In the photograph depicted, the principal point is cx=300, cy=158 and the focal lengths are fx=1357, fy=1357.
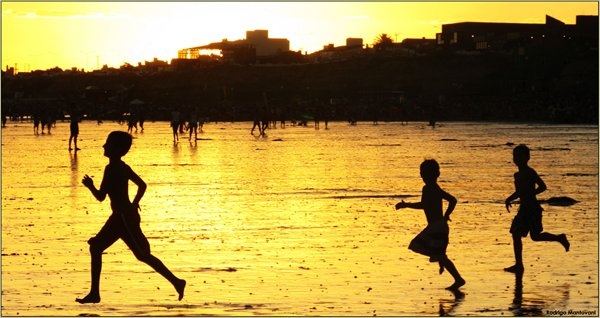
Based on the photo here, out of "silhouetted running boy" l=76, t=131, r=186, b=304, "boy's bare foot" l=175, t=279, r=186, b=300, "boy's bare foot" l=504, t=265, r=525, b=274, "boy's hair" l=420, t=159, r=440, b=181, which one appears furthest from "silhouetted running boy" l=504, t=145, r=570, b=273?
"silhouetted running boy" l=76, t=131, r=186, b=304

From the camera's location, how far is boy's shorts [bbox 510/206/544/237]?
50.2ft

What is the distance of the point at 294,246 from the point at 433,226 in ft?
12.0

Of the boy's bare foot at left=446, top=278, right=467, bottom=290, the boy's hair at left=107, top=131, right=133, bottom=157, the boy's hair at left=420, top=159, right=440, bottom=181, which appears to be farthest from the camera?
the boy's hair at left=420, top=159, right=440, bottom=181

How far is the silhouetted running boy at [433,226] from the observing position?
45.7ft

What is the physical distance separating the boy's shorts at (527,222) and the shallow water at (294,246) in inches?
18.2

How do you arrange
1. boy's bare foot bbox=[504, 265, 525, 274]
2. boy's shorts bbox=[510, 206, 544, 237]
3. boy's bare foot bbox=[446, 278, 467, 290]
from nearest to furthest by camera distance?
boy's bare foot bbox=[446, 278, 467, 290] → boy's bare foot bbox=[504, 265, 525, 274] → boy's shorts bbox=[510, 206, 544, 237]

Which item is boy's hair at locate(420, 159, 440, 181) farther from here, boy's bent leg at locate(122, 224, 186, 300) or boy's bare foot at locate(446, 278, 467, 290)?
boy's bent leg at locate(122, 224, 186, 300)

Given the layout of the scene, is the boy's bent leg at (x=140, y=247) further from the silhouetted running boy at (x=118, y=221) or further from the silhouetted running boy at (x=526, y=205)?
the silhouetted running boy at (x=526, y=205)

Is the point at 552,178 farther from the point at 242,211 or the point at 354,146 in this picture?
the point at 354,146

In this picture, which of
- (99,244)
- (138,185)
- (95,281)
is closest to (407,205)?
(138,185)

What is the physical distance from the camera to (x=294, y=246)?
686 inches

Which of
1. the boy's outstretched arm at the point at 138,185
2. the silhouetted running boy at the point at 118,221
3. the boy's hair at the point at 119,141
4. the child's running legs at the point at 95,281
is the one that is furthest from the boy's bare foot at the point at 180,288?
the boy's hair at the point at 119,141

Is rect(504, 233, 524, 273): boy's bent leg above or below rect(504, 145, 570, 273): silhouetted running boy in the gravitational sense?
below

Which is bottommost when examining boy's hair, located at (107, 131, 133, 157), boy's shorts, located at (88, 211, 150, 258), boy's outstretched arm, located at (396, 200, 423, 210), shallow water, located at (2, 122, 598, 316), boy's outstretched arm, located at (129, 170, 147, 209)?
shallow water, located at (2, 122, 598, 316)
